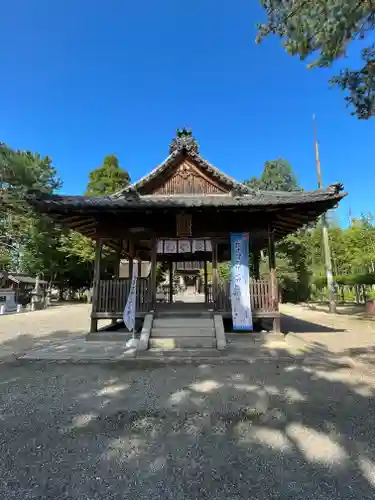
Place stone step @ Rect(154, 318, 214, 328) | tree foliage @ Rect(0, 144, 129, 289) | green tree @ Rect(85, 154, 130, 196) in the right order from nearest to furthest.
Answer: stone step @ Rect(154, 318, 214, 328) → tree foliage @ Rect(0, 144, 129, 289) → green tree @ Rect(85, 154, 130, 196)

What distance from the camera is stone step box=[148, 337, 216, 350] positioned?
7855 mm

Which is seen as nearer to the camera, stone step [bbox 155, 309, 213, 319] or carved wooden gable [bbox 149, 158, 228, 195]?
stone step [bbox 155, 309, 213, 319]

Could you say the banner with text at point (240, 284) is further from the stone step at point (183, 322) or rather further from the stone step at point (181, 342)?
the stone step at point (181, 342)

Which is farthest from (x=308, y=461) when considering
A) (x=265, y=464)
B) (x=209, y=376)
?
(x=209, y=376)

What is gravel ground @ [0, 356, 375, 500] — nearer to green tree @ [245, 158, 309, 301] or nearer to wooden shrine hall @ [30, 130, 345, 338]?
wooden shrine hall @ [30, 130, 345, 338]

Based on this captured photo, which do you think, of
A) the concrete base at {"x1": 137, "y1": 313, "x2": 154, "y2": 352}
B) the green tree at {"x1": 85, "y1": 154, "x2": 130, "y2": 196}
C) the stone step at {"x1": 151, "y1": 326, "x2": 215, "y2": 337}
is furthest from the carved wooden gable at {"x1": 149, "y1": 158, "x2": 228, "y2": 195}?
the green tree at {"x1": 85, "y1": 154, "x2": 130, "y2": 196}

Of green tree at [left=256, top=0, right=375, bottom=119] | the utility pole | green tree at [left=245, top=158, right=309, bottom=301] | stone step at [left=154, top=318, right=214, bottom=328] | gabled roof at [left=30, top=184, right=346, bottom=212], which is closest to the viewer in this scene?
green tree at [left=256, top=0, right=375, bottom=119]

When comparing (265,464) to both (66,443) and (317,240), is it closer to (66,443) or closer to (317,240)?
(66,443)

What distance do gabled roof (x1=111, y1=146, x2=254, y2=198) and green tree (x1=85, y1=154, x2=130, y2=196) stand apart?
2456cm

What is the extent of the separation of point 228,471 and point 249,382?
2.79 meters

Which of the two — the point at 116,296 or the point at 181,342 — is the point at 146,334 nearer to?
the point at 181,342

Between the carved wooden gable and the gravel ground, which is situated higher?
→ the carved wooden gable

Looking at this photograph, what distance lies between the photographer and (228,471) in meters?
2.70

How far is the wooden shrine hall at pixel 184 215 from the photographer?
27.5 feet
